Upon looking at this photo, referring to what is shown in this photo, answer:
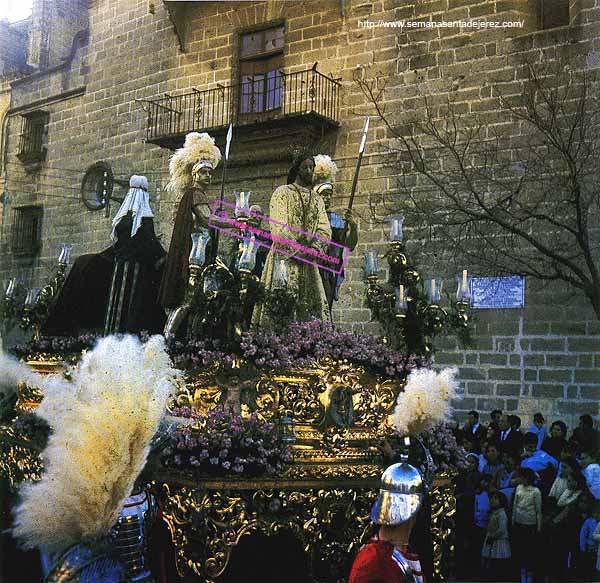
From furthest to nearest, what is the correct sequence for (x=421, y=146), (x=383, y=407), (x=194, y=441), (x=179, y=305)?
(x=421, y=146) < (x=179, y=305) < (x=383, y=407) < (x=194, y=441)

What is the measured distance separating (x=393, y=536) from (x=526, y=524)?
472 cm

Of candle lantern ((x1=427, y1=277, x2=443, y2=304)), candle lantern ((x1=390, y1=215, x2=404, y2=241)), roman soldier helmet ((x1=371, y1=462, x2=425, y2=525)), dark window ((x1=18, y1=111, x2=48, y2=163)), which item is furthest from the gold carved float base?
dark window ((x1=18, y1=111, x2=48, y2=163))

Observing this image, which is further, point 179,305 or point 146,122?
point 146,122

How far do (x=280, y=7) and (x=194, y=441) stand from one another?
42.2 ft

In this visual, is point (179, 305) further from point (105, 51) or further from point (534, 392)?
point (105, 51)

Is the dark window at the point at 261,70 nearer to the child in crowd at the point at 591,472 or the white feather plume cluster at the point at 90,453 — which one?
the child in crowd at the point at 591,472

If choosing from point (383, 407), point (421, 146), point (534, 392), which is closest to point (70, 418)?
point (383, 407)

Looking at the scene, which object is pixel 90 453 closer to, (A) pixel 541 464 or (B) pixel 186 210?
(B) pixel 186 210

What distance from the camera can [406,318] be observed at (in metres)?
6.94

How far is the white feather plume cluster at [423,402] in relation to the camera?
18.0ft

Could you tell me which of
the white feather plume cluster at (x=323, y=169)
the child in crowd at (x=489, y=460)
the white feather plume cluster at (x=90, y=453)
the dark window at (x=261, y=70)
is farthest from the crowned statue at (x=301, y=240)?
the dark window at (x=261, y=70)

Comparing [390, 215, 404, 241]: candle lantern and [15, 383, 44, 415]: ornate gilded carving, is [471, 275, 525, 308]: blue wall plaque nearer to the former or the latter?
[390, 215, 404, 241]: candle lantern

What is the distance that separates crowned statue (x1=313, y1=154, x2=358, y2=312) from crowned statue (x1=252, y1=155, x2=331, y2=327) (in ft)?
0.93

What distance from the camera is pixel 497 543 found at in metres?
7.97
